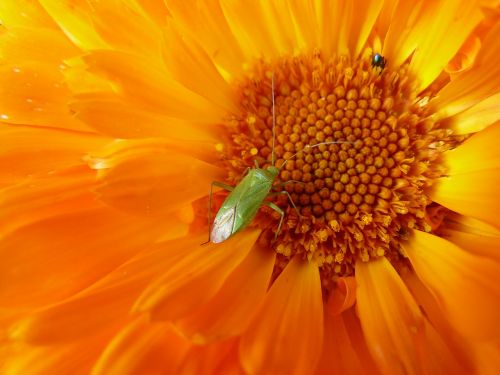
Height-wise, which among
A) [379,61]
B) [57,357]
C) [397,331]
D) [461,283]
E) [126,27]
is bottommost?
[57,357]

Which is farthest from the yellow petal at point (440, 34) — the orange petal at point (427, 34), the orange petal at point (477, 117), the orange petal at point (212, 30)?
the orange petal at point (212, 30)

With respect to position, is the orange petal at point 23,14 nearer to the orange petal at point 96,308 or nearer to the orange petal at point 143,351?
the orange petal at point 96,308

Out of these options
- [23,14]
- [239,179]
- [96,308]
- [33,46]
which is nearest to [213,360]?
[96,308]

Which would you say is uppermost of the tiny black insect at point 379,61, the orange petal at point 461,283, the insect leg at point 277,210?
the tiny black insect at point 379,61

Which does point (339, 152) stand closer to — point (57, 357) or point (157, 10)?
point (157, 10)

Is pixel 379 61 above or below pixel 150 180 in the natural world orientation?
above

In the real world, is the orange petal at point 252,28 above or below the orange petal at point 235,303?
above

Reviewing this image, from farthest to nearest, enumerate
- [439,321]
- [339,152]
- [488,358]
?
[339,152] → [439,321] → [488,358]

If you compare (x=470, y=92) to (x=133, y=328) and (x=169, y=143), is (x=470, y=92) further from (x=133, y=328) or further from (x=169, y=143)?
(x=133, y=328)

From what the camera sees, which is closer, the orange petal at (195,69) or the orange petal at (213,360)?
the orange petal at (213,360)
